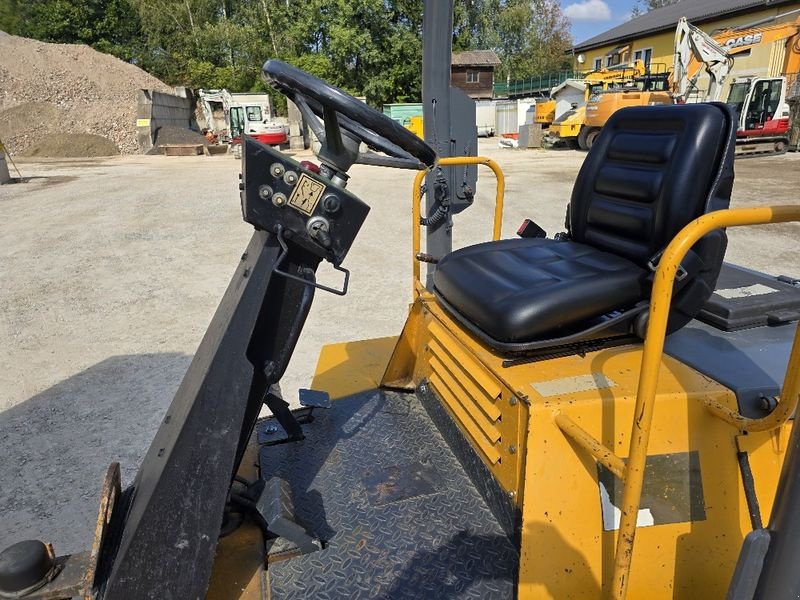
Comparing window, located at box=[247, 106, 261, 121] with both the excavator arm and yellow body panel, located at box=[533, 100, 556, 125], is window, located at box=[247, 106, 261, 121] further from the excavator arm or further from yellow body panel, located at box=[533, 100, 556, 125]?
the excavator arm

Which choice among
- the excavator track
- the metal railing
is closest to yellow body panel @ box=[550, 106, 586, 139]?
the excavator track

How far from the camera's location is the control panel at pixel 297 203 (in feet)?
4.09

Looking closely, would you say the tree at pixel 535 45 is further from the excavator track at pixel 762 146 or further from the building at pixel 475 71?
the excavator track at pixel 762 146

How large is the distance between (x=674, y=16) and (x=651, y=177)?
34.1m

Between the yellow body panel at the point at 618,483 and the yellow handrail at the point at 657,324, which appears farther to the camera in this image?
the yellow body panel at the point at 618,483

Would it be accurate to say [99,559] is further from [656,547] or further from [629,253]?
[629,253]

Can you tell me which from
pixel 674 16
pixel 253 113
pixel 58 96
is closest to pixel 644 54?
pixel 674 16

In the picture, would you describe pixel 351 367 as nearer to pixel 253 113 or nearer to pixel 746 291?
pixel 746 291

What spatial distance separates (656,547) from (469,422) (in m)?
0.62

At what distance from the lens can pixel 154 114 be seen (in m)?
23.3

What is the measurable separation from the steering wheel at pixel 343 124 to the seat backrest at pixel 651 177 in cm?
86

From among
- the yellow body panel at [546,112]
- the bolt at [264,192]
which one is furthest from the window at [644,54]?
the bolt at [264,192]

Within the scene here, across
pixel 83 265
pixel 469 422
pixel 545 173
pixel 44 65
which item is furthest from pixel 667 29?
pixel 469 422

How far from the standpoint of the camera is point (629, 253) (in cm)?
203
